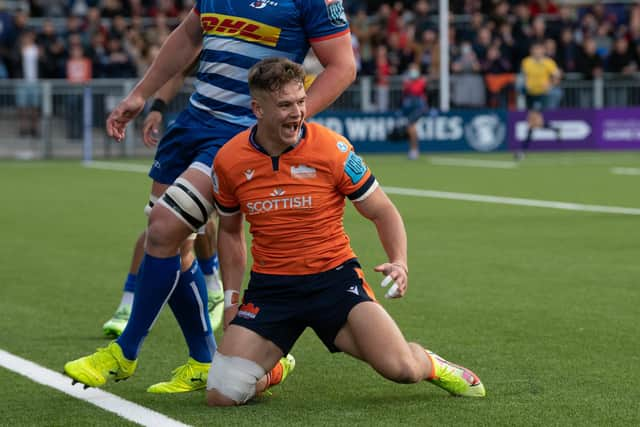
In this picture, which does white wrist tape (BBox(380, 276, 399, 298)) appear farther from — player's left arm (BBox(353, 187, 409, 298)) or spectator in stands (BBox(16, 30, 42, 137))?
spectator in stands (BBox(16, 30, 42, 137))

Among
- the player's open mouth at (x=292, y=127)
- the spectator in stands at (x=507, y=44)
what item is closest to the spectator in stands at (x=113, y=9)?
the spectator in stands at (x=507, y=44)

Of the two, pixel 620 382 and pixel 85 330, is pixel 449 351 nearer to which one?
pixel 620 382

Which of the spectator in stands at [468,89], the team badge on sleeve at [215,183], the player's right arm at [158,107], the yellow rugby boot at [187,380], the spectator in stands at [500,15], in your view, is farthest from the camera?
the spectator in stands at [500,15]

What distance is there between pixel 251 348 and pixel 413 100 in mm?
20363

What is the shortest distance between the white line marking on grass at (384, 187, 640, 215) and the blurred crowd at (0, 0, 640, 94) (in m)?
10.5

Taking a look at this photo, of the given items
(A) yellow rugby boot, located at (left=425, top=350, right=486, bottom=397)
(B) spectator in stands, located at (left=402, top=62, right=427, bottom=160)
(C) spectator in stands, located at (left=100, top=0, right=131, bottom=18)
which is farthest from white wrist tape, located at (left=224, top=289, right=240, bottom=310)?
(C) spectator in stands, located at (left=100, top=0, right=131, bottom=18)

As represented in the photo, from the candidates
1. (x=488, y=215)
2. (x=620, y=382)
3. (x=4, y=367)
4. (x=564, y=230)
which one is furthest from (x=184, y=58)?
(x=488, y=215)

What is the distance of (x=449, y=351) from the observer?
656 centimetres

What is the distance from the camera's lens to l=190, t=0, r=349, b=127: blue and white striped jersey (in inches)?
228

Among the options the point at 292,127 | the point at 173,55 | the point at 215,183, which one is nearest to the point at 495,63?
the point at 173,55

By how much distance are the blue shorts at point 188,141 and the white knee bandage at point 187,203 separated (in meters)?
0.24

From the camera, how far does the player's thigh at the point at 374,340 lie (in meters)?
5.29

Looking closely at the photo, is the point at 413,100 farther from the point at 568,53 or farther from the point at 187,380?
the point at 187,380

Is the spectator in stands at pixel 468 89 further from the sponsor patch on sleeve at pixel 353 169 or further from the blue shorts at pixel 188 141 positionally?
the sponsor patch on sleeve at pixel 353 169
